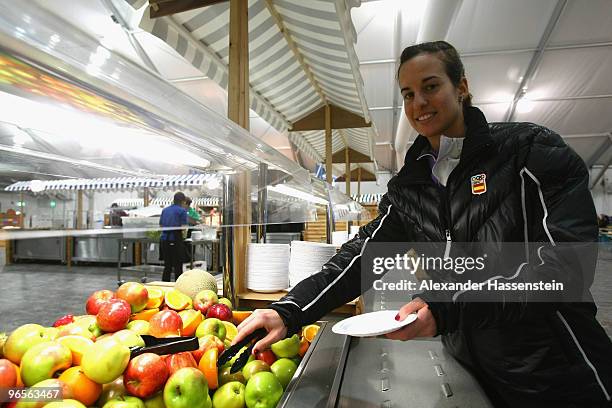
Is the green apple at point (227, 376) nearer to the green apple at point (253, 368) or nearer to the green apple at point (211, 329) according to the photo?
the green apple at point (253, 368)

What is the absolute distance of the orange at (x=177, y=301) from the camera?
144 cm

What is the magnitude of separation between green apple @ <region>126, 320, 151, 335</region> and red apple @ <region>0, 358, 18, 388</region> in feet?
1.09

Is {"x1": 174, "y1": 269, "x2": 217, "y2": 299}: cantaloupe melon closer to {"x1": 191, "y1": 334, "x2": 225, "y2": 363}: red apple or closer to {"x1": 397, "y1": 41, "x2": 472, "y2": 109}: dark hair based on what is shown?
{"x1": 191, "y1": 334, "x2": 225, "y2": 363}: red apple

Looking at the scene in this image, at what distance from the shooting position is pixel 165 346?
96 centimetres

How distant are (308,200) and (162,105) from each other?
2118 mm

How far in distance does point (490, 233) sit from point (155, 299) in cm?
130

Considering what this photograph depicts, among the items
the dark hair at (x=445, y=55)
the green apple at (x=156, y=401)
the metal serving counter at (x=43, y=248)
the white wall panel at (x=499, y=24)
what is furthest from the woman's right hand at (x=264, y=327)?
the metal serving counter at (x=43, y=248)

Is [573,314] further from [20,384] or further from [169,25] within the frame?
[169,25]

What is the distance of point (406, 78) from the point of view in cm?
126

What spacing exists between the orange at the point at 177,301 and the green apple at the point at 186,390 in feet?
1.99

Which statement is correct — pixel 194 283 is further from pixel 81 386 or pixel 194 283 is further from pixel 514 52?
pixel 514 52

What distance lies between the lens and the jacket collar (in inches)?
45.8

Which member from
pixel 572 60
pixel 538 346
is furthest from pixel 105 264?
pixel 572 60

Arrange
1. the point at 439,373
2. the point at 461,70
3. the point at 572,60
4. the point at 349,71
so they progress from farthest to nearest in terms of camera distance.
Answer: the point at 572,60, the point at 349,71, the point at 461,70, the point at 439,373
